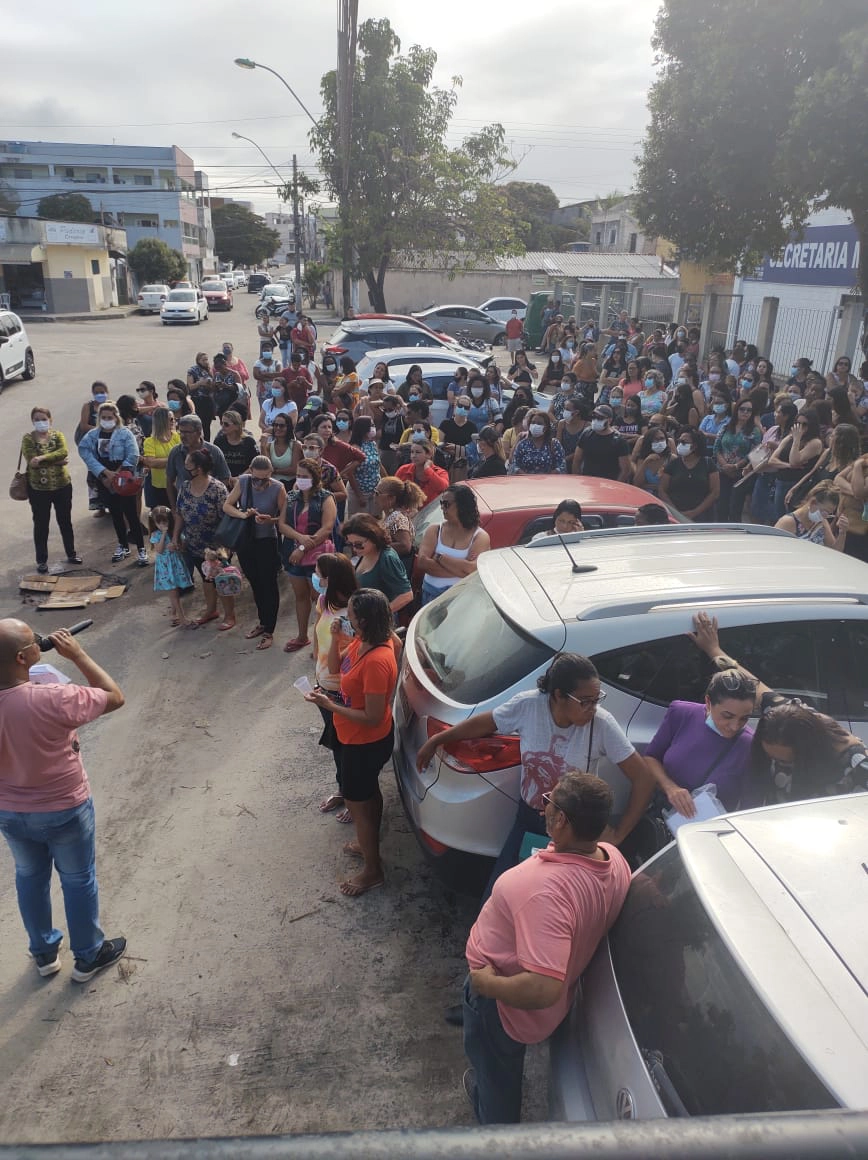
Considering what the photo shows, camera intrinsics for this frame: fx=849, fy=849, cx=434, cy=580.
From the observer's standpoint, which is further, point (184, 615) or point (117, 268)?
point (117, 268)

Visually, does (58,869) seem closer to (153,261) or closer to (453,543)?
(453,543)

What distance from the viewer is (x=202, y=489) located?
7.25 metres

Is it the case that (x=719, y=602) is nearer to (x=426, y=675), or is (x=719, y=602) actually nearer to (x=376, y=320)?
(x=426, y=675)

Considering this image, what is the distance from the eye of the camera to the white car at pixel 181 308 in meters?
38.1

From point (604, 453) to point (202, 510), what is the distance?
13.2ft

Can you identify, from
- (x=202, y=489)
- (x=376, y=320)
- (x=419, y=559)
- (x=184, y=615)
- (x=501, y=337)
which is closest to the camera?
(x=419, y=559)

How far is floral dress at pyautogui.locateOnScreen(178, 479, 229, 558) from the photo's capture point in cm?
724

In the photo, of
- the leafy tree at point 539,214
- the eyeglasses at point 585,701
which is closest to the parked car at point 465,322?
the eyeglasses at point 585,701

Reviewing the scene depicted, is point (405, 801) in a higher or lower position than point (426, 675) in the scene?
lower

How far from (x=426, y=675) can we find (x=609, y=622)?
97cm

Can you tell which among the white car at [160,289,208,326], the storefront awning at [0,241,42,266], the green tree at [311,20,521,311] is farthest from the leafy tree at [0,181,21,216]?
the green tree at [311,20,521,311]

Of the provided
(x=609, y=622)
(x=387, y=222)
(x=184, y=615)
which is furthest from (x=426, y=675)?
(x=387, y=222)

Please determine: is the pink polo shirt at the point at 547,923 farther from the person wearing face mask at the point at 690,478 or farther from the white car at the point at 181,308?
the white car at the point at 181,308

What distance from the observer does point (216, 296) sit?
47.8 m
